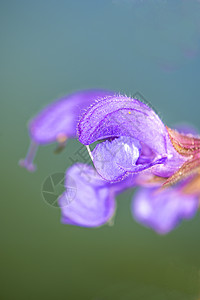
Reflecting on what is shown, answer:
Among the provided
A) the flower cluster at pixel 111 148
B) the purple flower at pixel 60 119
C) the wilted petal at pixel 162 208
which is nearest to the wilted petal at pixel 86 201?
the flower cluster at pixel 111 148

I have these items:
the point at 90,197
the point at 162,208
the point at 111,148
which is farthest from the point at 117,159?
the point at 162,208

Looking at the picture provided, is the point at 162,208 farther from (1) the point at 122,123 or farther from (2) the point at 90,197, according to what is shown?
(1) the point at 122,123

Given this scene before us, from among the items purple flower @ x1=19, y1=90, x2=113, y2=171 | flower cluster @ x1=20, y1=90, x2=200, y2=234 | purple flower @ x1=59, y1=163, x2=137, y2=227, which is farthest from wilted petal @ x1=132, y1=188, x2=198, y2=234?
purple flower @ x1=19, y1=90, x2=113, y2=171

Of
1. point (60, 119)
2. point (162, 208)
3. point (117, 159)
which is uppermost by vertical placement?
point (60, 119)

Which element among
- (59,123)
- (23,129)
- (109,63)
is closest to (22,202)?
A: (23,129)

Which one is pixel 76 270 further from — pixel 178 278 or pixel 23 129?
pixel 23 129

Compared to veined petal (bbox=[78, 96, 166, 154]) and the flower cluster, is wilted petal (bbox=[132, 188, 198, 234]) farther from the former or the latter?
veined petal (bbox=[78, 96, 166, 154])

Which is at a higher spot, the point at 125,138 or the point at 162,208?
the point at 125,138
